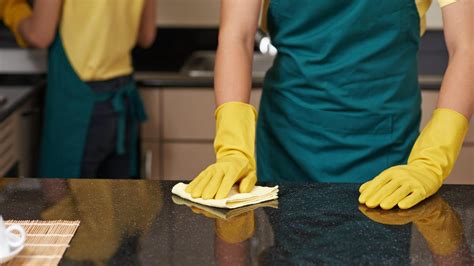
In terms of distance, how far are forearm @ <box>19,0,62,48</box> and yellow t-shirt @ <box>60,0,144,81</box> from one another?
0.05 m

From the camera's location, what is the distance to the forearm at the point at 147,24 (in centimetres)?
301

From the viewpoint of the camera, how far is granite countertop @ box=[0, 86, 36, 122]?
2.67 metres

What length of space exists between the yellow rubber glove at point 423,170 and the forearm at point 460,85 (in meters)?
0.03

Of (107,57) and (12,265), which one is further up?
(12,265)

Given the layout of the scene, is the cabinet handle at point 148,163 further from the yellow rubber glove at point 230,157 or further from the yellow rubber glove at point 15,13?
the yellow rubber glove at point 230,157

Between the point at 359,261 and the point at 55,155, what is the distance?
5.97 ft

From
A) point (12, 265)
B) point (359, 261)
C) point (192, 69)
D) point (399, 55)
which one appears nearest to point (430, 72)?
point (192, 69)

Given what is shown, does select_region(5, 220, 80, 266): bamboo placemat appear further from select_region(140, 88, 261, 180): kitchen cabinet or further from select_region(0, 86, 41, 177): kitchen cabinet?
select_region(140, 88, 261, 180): kitchen cabinet

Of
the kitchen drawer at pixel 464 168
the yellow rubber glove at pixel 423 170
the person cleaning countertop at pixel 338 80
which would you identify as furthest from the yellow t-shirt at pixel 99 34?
the yellow rubber glove at pixel 423 170

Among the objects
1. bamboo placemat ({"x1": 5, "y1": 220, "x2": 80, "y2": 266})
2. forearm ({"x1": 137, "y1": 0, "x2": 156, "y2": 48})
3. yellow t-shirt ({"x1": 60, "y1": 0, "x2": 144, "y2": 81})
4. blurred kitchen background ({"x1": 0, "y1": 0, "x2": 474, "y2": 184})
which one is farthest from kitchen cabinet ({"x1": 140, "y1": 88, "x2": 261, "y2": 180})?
bamboo placemat ({"x1": 5, "y1": 220, "x2": 80, "y2": 266})

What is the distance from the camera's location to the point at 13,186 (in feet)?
5.48

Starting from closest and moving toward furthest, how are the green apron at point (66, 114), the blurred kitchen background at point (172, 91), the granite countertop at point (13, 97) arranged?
the granite countertop at point (13, 97)
the green apron at point (66, 114)
the blurred kitchen background at point (172, 91)

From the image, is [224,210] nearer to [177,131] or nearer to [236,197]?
[236,197]

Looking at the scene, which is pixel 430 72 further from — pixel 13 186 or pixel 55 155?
pixel 13 186
